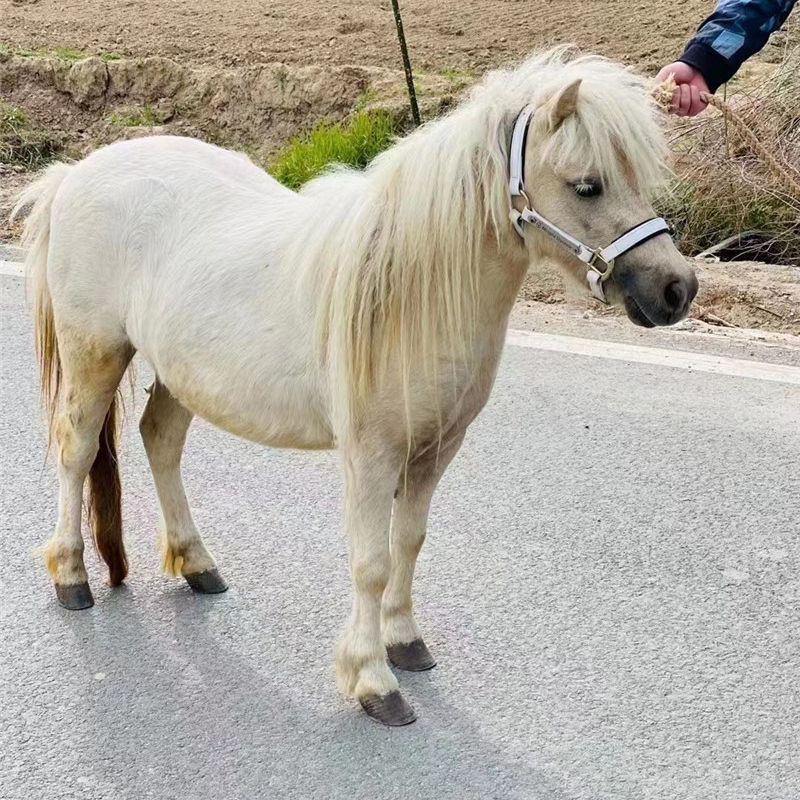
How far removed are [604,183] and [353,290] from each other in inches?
25.2

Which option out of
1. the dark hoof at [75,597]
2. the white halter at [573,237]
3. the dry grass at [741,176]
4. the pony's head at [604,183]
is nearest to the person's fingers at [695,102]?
the pony's head at [604,183]

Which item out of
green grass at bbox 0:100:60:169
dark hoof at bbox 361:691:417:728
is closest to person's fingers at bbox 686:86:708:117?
dark hoof at bbox 361:691:417:728

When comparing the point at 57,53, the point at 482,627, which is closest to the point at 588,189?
the point at 482,627

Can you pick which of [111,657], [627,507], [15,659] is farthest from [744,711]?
[15,659]

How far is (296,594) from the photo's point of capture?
354 centimetres

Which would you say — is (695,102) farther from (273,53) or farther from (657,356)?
(273,53)

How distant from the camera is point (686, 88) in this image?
3.22 m

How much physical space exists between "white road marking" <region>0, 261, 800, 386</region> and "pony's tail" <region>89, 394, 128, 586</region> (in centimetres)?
230

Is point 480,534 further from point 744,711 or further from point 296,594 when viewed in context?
point 744,711

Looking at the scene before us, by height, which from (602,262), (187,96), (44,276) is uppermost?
(602,262)

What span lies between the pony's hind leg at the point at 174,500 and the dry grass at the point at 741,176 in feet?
11.6

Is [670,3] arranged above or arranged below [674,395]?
above

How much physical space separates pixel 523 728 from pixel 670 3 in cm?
792

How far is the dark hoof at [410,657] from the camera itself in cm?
319
